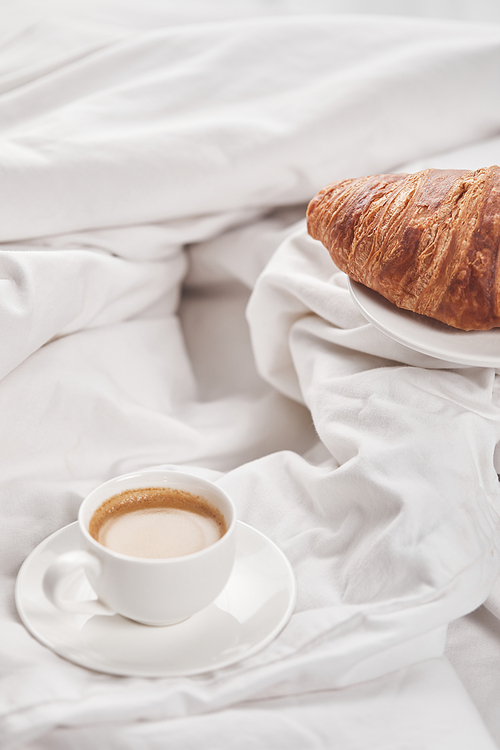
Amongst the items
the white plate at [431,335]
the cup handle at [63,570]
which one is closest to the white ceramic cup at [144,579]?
the cup handle at [63,570]

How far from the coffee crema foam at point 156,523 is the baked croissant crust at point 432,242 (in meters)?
0.25

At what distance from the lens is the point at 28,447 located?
2.24 feet

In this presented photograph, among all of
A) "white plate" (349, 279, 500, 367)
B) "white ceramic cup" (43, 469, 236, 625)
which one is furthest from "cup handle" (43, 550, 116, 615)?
"white plate" (349, 279, 500, 367)

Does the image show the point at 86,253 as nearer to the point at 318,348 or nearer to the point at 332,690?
the point at 318,348

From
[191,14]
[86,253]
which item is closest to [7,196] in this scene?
[86,253]

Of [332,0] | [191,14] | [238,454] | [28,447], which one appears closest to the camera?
[28,447]

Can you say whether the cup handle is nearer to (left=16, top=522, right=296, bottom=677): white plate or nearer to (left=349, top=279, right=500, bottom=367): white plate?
(left=16, top=522, right=296, bottom=677): white plate

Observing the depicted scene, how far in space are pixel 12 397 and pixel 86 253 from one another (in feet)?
0.64

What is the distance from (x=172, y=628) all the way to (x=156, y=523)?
0.08m

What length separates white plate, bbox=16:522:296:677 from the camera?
0.48 meters

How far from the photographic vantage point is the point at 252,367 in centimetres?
94

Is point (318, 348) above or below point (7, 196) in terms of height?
below

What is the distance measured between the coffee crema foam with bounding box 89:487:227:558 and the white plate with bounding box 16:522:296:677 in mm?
56

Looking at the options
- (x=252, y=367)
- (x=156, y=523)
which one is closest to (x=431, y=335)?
(x=156, y=523)
